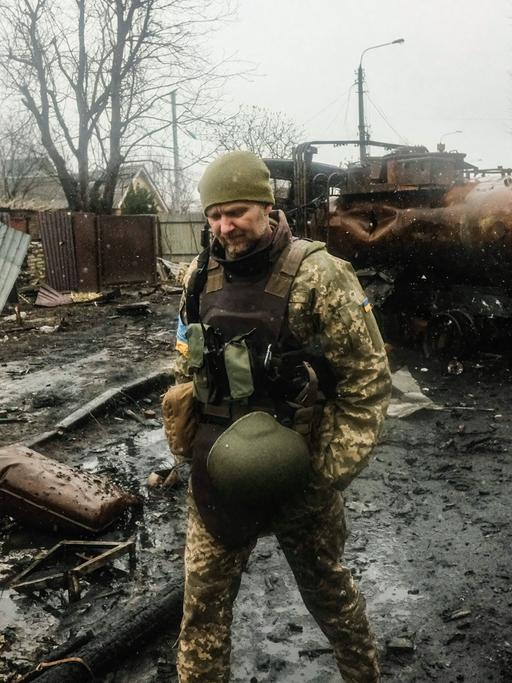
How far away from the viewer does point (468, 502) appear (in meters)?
4.46

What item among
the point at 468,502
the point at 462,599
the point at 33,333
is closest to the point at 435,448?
the point at 468,502

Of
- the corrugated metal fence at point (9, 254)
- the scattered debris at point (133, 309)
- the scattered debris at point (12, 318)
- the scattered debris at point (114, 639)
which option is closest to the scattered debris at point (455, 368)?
the scattered debris at point (114, 639)

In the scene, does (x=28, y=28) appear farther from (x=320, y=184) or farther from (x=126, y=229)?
(x=320, y=184)

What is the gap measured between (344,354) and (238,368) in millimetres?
350

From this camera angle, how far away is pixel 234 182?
7.11 ft

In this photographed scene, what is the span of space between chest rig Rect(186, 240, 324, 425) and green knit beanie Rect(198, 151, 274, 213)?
210 millimetres

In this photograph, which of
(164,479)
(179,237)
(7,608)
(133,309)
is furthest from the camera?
(179,237)

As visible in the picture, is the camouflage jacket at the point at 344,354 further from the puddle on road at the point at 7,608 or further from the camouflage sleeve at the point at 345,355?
the puddle on road at the point at 7,608

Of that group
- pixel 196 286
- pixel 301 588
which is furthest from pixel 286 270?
pixel 301 588

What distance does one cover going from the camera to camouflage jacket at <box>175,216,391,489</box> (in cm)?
218

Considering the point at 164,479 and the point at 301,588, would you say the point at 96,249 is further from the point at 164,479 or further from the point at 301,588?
the point at 301,588

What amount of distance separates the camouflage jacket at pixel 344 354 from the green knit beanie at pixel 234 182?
0.28 m

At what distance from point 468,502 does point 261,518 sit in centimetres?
267

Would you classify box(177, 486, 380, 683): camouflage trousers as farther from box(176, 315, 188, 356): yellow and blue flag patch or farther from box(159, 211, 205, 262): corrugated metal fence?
box(159, 211, 205, 262): corrugated metal fence
